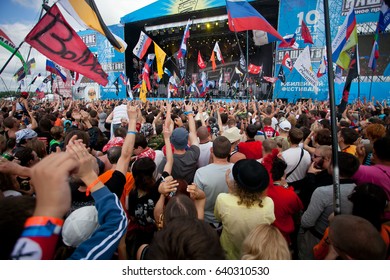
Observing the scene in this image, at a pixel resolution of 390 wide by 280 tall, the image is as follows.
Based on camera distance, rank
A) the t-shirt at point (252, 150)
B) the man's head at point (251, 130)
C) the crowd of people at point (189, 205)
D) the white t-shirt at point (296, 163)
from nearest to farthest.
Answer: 1. the crowd of people at point (189, 205)
2. the white t-shirt at point (296, 163)
3. the t-shirt at point (252, 150)
4. the man's head at point (251, 130)

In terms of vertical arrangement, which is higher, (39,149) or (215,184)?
(39,149)

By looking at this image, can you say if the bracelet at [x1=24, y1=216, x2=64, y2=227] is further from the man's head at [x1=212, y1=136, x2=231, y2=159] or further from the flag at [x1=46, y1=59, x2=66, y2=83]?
the flag at [x1=46, y1=59, x2=66, y2=83]

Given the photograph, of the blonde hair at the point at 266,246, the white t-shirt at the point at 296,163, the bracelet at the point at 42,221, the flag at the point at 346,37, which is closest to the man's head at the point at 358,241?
the blonde hair at the point at 266,246

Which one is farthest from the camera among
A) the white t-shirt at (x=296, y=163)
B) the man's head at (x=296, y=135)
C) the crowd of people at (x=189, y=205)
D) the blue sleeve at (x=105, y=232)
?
the man's head at (x=296, y=135)

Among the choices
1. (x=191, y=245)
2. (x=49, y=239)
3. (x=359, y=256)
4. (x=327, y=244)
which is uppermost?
(x=49, y=239)

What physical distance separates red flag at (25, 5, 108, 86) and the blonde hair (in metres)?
3.13

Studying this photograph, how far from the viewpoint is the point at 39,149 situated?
10.5ft

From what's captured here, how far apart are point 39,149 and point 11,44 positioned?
297cm

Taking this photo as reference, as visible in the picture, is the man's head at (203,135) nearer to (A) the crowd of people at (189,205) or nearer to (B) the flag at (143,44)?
(A) the crowd of people at (189,205)

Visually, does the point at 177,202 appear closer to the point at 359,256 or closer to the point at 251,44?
the point at 359,256

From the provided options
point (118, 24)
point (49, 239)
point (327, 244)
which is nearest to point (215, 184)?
point (327, 244)

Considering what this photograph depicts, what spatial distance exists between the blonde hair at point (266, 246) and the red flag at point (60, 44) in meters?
3.13

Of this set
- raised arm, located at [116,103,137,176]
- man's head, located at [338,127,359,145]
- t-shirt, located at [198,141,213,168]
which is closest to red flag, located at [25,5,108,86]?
raised arm, located at [116,103,137,176]

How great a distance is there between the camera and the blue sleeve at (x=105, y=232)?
1255 mm
